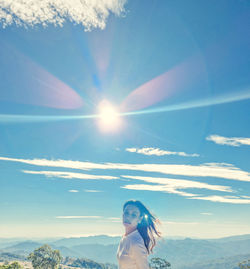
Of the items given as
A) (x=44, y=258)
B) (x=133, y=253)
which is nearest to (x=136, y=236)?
(x=133, y=253)

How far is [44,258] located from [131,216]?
8231cm

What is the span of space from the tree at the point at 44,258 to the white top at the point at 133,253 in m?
81.2

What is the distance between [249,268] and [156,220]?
101198mm

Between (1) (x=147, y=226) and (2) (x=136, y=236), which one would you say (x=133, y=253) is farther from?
(1) (x=147, y=226)

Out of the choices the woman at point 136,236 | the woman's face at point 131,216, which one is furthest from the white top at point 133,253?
the woman's face at point 131,216

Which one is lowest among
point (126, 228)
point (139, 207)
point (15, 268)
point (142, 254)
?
point (142, 254)

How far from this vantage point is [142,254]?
5.30 meters

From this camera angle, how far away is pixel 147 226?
6.04m

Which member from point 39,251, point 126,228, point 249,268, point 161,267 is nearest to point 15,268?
point 39,251

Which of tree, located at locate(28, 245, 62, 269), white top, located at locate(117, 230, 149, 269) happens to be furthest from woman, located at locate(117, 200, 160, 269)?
tree, located at locate(28, 245, 62, 269)

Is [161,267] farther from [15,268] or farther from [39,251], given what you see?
[15,268]

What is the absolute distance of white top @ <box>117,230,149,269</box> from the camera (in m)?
5.26

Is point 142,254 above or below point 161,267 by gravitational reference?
below

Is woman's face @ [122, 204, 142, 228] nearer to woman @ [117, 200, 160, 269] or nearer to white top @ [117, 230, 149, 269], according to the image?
woman @ [117, 200, 160, 269]
